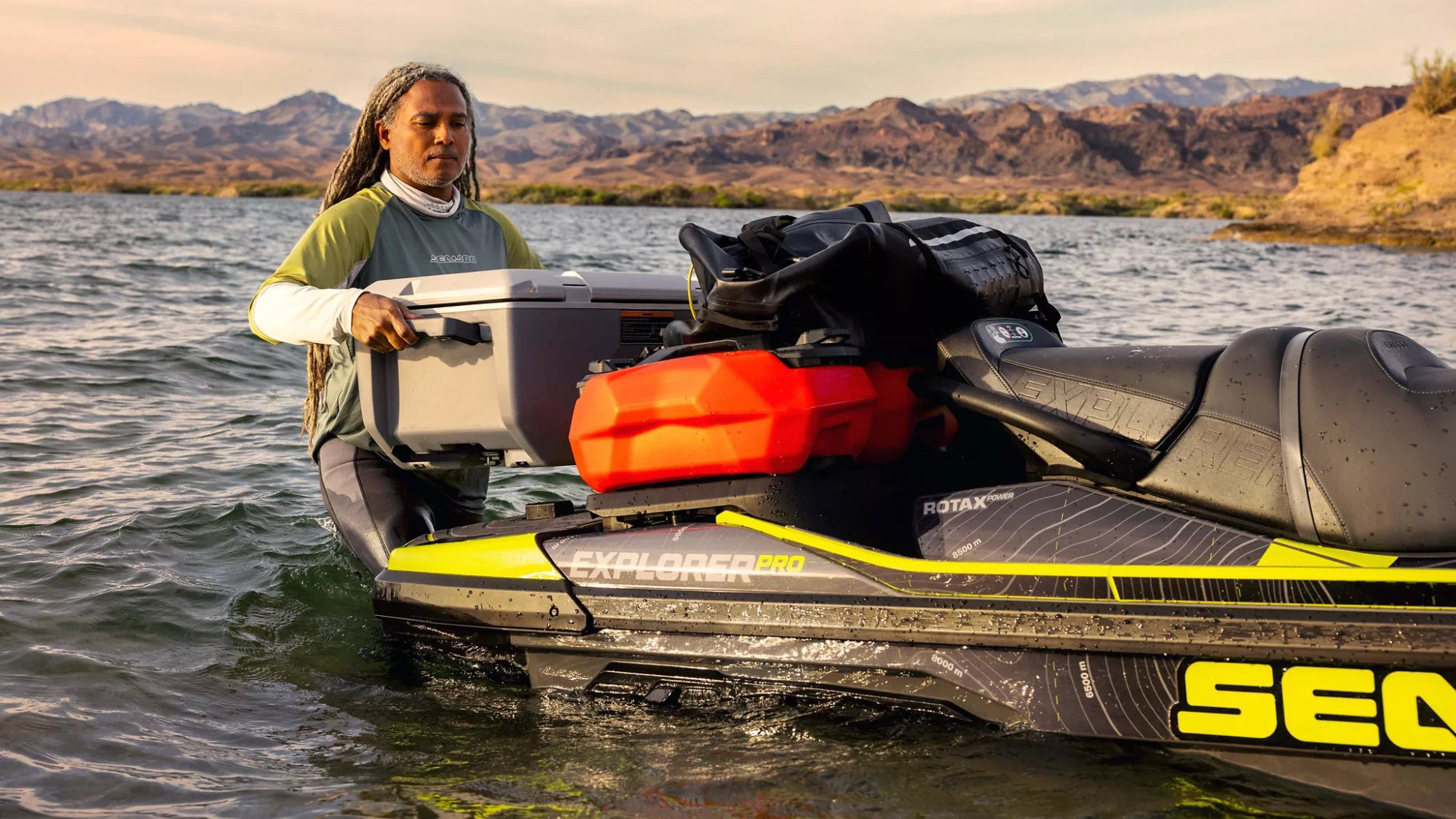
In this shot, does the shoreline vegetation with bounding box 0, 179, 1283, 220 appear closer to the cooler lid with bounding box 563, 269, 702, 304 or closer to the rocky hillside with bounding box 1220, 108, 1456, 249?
the rocky hillside with bounding box 1220, 108, 1456, 249

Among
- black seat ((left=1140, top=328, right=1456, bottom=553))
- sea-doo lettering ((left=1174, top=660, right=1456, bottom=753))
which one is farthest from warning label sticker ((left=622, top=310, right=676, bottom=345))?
sea-doo lettering ((left=1174, top=660, right=1456, bottom=753))

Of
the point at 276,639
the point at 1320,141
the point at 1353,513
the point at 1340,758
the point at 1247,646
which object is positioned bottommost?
the point at 276,639

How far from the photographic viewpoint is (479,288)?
3.69m

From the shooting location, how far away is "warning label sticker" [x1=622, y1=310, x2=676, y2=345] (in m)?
3.97

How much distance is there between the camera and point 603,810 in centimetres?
304

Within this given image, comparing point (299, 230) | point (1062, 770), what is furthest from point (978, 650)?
point (299, 230)

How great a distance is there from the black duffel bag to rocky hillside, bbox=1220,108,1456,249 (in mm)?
33251

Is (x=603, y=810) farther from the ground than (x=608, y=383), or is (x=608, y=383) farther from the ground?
(x=608, y=383)

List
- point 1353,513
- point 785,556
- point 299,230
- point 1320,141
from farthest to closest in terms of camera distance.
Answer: point 1320,141, point 299,230, point 785,556, point 1353,513

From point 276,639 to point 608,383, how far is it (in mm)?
1948

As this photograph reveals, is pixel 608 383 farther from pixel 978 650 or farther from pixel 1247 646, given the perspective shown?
pixel 1247 646

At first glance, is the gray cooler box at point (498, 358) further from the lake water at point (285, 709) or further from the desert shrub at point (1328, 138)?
the desert shrub at point (1328, 138)

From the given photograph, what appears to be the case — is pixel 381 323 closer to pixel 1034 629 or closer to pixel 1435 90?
pixel 1034 629

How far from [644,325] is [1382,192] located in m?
38.9
